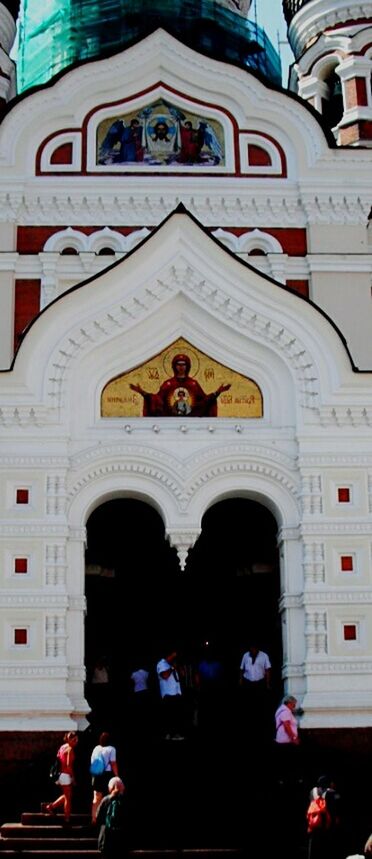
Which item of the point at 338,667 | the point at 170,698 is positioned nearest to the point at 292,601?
the point at 338,667

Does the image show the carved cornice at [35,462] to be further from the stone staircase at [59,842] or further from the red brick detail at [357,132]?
the red brick detail at [357,132]

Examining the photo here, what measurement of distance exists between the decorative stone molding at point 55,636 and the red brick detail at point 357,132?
7.77m

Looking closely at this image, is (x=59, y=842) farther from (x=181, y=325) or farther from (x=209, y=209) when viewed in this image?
(x=209, y=209)

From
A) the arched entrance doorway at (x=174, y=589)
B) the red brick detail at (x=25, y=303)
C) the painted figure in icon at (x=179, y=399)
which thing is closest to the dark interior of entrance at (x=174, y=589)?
the arched entrance doorway at (x=174, y=589)

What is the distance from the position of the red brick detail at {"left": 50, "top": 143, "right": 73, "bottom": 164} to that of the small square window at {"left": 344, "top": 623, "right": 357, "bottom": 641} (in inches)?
263

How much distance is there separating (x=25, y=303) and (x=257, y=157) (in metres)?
3.33

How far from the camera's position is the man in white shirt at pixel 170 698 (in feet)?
43.8

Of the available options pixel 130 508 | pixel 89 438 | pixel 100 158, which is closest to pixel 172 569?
pixel 130 508

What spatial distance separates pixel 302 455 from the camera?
46.7 ft

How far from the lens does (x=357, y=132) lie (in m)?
18.1

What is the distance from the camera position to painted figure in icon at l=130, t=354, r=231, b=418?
14.5 m

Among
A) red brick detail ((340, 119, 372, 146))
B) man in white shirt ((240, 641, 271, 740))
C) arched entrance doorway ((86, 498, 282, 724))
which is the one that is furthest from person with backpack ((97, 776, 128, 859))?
red brick detail ((340, 119, 372, 146))

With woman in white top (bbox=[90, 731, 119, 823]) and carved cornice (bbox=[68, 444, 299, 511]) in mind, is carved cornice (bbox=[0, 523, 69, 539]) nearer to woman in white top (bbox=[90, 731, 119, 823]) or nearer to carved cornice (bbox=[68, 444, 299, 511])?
carved cornice (bbox=[68, 444, 299, 511])

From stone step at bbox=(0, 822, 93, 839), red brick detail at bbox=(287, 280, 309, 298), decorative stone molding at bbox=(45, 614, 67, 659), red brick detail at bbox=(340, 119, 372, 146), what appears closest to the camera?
stone step at bbox=(0, 822, 93, 839)
